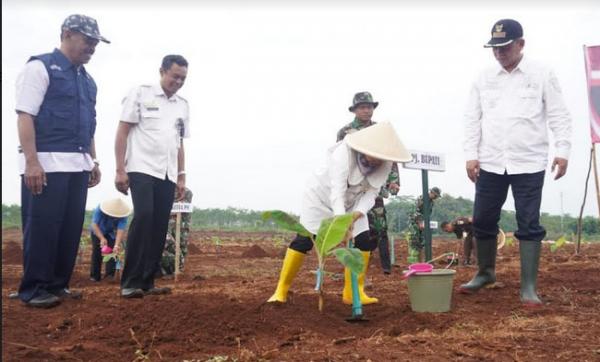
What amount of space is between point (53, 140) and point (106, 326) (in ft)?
4.81

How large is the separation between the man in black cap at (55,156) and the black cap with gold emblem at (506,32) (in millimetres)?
2852

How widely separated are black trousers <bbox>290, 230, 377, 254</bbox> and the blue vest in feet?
5.50

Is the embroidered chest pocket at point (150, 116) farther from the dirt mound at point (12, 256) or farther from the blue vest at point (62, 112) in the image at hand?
the dirt mound at point (12, 256)

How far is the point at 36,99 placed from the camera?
13.0ft

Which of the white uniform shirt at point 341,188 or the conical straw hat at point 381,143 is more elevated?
the conical straw hat at point 381,143

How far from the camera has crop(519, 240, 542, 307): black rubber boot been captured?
4148mm

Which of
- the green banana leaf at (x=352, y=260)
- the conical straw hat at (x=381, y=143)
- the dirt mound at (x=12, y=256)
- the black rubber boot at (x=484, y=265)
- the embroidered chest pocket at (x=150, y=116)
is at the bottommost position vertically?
the dirt mound at (x=12, y=256)

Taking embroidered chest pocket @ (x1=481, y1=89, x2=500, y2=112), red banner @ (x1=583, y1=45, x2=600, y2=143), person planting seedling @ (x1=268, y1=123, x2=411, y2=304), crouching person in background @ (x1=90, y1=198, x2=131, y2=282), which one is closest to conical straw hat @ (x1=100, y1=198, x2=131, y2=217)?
crouching person in background @ (x1=90, y1=198, x2=131, y2=282)

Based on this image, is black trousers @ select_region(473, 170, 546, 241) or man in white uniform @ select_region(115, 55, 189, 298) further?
man in white uniform @ select_region(115, 55, 189, 298)

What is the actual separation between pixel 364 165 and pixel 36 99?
2273 millimetres

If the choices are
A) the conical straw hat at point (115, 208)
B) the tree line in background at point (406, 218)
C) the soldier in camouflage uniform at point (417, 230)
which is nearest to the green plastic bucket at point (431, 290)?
the conical straw hat at point (115, 208)

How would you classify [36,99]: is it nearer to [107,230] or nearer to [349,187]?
[349,187]

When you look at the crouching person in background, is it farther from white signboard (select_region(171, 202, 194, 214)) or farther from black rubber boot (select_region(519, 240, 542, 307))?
black rubber boot (select_region(519, 240, 542, 307))

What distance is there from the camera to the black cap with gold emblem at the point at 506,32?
425 centimetres
